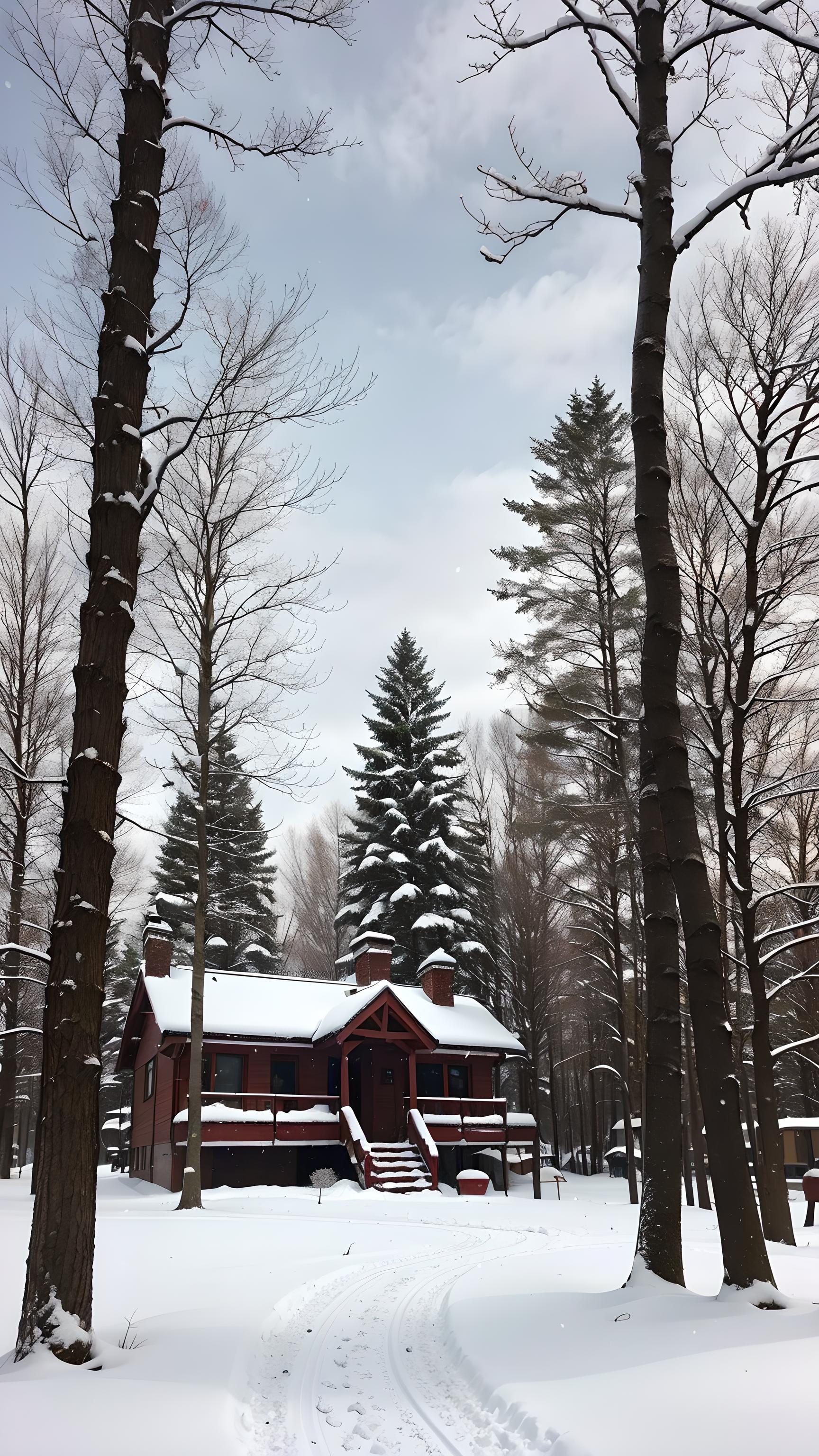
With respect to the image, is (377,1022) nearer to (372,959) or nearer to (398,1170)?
(372,959)

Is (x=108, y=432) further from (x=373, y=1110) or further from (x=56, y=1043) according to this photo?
(x=373, y=1110)

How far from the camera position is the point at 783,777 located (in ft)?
38.0

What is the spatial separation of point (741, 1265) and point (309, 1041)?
64.3ft

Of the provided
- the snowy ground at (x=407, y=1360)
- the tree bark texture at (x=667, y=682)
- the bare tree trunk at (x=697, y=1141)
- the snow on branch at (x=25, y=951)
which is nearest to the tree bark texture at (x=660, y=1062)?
the snowy ground at (x=407, y=1360)

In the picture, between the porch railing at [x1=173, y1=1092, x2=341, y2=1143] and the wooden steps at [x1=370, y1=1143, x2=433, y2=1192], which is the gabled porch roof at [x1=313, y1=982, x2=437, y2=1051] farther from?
the wooden steps at [x1=370, y1=1143, x2=433, y2=1192]

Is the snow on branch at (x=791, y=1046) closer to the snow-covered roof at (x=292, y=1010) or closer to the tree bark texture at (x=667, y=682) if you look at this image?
the tree bark texture at (x=667, y=682)

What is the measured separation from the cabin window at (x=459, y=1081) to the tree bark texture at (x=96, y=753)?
23.6 m

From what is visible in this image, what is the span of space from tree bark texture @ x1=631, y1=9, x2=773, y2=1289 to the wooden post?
17.5 metres

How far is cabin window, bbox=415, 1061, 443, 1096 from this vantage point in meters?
26.5

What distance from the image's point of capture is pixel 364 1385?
209 inches

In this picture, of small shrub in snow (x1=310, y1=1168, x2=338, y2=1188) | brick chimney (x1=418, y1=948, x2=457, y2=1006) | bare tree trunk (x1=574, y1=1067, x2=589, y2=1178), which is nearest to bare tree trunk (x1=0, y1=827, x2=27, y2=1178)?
small shrub in snow (x1=310, y1=1168, x2=338, y2=1188)

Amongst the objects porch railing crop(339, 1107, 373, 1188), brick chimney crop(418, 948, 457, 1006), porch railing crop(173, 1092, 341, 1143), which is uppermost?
brick chimney crop(418, 948, 457, 1006)

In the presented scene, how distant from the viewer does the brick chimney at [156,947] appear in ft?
80.4

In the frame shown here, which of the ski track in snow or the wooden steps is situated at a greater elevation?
the ski track in snow
